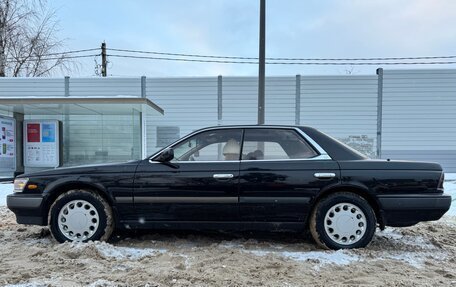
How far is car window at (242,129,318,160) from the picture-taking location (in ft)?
15.6

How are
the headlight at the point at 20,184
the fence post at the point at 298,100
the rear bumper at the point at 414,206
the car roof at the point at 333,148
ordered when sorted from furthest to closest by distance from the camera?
the fence post at the point at 298,100 < the headlight at the point at 20,184 < the car roof at the point at 333,148 < the rear bumper at the point at 414,206

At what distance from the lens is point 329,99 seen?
15789 millimetres

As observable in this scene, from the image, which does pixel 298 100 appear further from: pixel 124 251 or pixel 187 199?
pixel 124 251

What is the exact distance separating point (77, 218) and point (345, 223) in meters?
3.33

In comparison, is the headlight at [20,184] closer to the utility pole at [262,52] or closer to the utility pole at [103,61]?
the utility pole at [262,52]

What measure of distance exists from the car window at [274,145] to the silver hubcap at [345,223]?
74cm

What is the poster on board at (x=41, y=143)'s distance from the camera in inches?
569

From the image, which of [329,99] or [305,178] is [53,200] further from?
[329,99]

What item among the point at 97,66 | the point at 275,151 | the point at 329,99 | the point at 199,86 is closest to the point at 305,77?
the point at 329,99

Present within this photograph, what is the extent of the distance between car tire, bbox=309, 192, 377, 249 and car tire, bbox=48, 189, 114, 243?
103 inches

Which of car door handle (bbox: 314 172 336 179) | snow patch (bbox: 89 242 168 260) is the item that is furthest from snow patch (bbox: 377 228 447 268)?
snow patch (bbox: 89 242 168 260)

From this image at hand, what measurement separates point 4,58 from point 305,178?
23.6m

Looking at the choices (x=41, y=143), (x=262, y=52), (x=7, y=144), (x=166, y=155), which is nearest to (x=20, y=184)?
(x=166, y=155)

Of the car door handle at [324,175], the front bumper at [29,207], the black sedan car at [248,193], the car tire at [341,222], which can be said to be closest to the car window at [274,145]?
the black sedan car at [248,193]
